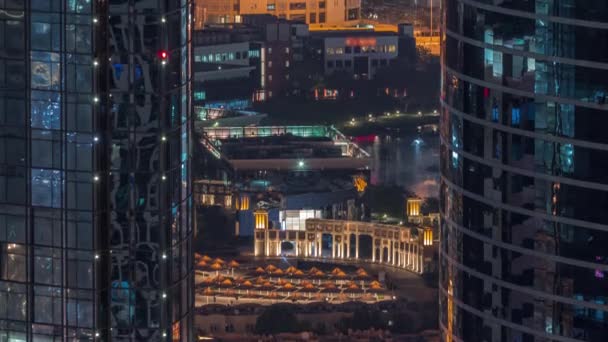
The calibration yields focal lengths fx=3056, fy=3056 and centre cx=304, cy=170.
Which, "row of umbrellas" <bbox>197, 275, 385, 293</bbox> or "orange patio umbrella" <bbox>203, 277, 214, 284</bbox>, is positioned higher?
"orange patio umbrella" <bbox>203, 277, 214, 284</bbox>

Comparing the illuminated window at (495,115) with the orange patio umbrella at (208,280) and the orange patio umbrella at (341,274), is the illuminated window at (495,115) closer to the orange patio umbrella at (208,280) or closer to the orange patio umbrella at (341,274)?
the orange patio umbrella at (208,280)

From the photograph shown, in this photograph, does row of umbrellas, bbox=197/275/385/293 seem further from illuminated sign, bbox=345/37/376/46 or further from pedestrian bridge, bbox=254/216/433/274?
illuminated sign, bbox=345/37/376/46

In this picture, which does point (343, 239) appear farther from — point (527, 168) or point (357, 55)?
point (527, 168)

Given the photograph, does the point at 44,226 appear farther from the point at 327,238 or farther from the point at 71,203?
the point at 327,238

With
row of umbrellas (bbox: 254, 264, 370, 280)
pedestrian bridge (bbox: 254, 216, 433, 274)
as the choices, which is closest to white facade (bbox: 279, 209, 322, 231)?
pedestrian bridge (bbox: 254, 216, 433, 274)

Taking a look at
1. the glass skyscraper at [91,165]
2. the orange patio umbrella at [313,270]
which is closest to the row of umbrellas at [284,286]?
the orange patio umbrella at [313,270]

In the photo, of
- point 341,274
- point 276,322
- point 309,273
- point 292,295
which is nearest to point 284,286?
point 292,295
